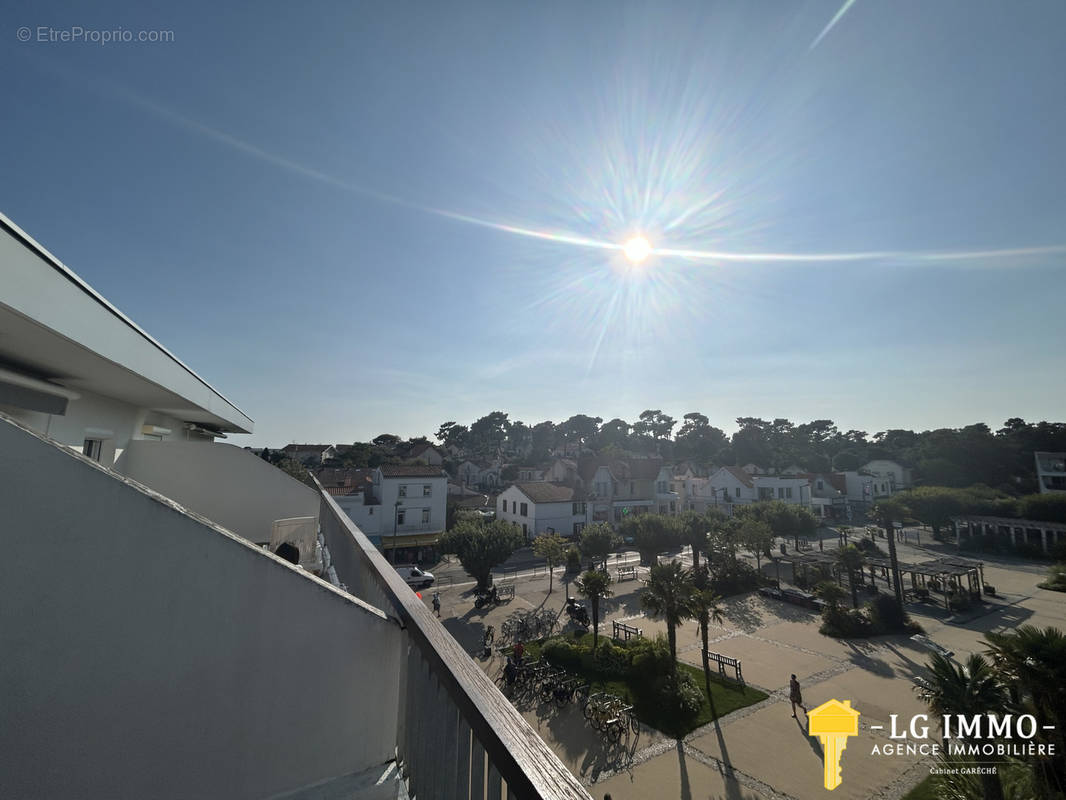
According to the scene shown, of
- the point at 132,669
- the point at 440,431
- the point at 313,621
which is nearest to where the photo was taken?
the point at 132,669

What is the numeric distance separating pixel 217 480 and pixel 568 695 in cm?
1110

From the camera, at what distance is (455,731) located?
148 cm

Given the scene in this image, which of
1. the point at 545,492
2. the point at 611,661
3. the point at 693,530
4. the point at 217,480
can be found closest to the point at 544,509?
the point at 545,492

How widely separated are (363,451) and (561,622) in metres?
48.2

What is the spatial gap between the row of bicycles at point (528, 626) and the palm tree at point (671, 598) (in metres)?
6.27

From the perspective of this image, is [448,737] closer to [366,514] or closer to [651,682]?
[651,682]

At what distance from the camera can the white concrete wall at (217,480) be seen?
6848mm

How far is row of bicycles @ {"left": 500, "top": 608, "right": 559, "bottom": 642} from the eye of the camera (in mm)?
17578

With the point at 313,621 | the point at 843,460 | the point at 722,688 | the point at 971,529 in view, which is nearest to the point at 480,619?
the point at 722,688

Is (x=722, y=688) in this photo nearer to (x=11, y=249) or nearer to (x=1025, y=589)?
(x=11, y=249)

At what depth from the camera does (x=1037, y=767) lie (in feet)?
21.7

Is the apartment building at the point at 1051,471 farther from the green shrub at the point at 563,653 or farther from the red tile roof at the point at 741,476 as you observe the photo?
the green shrub at the point at 563,653

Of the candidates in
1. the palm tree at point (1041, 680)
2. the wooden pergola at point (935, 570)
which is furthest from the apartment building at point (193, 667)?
the wooden pergola at point (935, 570)

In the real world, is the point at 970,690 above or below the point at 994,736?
above
